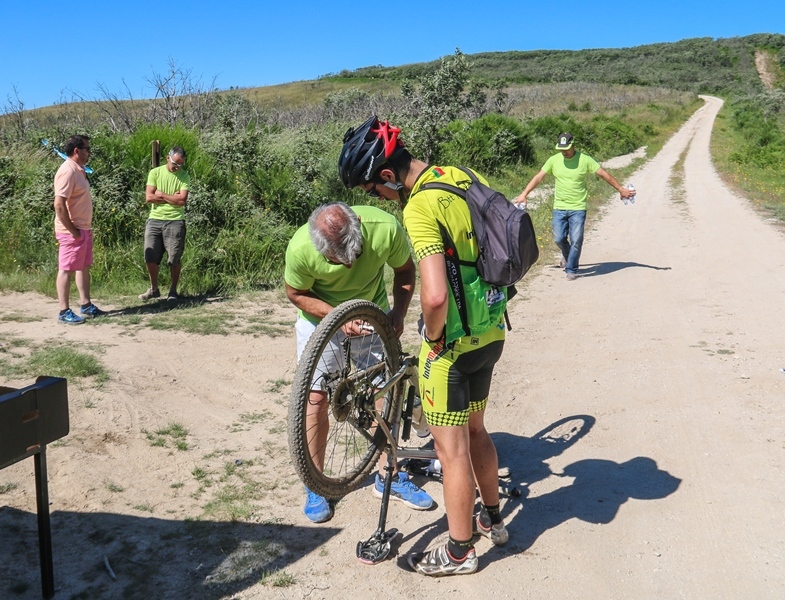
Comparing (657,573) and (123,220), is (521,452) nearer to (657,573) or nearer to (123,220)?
(657,573)

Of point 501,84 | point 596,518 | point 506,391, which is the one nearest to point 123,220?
point 506,391

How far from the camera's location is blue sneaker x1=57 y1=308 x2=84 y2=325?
7401mm

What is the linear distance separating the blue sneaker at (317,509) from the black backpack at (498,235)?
1.61m

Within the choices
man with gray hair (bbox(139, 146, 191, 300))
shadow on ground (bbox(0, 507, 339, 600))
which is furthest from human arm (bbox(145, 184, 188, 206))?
shadow on ground (bbox(0, 507, 339, 600))

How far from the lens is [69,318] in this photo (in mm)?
7406

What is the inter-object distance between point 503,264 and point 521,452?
2.13 meters

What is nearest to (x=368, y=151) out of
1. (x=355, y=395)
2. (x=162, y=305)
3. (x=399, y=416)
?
(x=355, y=395)

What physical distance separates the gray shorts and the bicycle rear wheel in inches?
206

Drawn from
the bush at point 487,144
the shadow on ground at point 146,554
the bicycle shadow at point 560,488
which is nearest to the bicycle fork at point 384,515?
the bicycle shadow at point 560,488

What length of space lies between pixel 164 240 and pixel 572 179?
17.2ft

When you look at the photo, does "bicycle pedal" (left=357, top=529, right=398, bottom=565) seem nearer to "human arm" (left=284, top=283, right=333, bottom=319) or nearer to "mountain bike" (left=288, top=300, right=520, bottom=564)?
"mountain bike" (left=288, top=300, right=520, bottom=564)

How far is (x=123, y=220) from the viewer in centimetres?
1018

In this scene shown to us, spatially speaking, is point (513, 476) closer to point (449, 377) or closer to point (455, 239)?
point (449, 377)

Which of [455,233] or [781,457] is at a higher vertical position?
[455,233]
